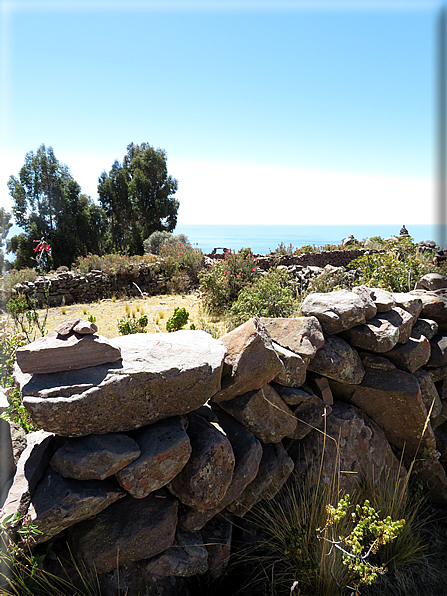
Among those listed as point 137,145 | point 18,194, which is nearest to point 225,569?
point 18,194

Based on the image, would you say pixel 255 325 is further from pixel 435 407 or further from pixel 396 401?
pixel 435 407

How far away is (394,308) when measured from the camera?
358 centimetres

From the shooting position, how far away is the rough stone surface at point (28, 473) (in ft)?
5.94

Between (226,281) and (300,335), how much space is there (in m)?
5.95

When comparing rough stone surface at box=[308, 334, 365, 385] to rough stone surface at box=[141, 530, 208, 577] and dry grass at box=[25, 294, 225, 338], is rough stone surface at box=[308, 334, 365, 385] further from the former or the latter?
dry grass at box=[25, 294, 225, 338]

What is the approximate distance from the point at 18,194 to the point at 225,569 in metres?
26.3

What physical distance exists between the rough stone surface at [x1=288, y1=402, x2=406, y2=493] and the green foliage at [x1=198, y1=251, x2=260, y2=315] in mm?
4922

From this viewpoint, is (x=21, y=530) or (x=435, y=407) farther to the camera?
(x=435, y=407)

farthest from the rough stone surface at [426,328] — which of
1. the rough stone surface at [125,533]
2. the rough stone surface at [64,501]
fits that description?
the rough stone surface at [64,501]

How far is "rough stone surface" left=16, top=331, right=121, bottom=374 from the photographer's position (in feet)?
6.39

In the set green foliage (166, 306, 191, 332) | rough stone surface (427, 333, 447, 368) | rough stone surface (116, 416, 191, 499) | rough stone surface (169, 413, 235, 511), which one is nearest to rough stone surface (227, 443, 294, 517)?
rough stone surface (169, 413, 235, 511)

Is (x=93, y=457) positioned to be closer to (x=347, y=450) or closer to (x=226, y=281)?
(x=347, y=450)

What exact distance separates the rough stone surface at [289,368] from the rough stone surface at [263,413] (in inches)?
5.6

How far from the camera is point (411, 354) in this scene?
132 inches
